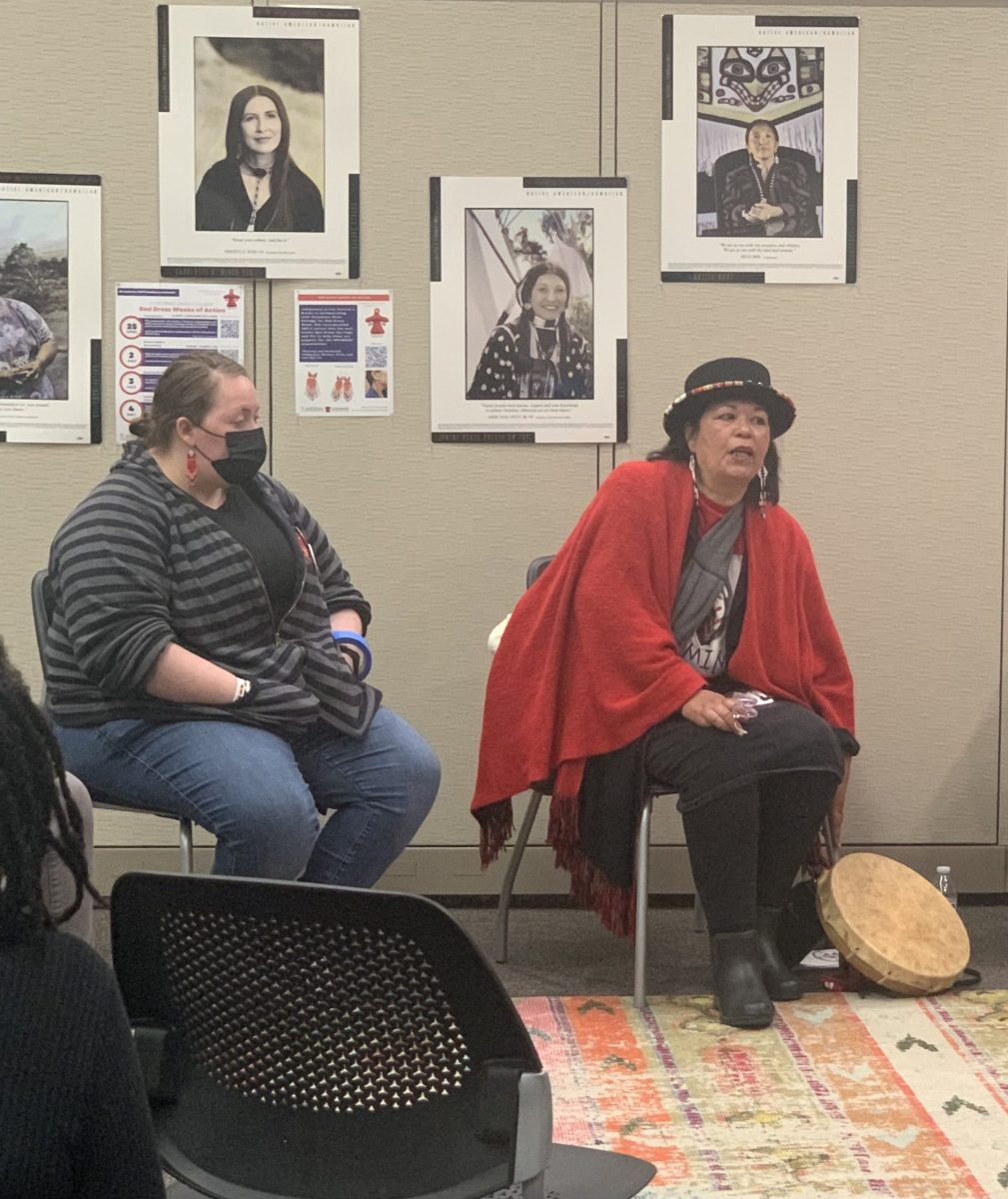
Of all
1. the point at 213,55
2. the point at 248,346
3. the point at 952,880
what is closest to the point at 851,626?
the point at 952,880

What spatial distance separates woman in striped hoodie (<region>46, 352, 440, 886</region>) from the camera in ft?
8.32

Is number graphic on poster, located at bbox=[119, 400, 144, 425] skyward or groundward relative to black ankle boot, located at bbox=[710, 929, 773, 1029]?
skyward

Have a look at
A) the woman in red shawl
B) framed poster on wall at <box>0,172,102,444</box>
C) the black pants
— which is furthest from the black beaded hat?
framed poster on wall at <box>0,172,102,444</box>

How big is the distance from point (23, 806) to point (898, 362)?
9.66 feet

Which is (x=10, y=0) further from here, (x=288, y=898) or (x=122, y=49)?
(x=288, y=898)

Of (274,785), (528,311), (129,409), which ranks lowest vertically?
(274,785)

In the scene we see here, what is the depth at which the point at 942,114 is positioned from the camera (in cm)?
353

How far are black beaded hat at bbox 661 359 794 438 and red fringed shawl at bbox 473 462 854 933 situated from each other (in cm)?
11

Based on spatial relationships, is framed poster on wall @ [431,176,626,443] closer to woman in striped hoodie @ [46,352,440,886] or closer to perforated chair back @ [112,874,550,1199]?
woman in striped hoodie @ [46,352,440,886]

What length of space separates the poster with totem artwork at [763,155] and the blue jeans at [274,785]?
1433mm

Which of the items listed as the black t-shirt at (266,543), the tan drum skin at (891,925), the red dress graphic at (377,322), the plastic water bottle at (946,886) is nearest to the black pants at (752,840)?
the tan drum skin at (891,925)

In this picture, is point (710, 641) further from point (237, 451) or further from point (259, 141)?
point (259, 141)

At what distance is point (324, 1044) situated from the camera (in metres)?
1.14

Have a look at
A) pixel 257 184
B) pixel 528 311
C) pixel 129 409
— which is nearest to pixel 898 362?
pixel 528 311
